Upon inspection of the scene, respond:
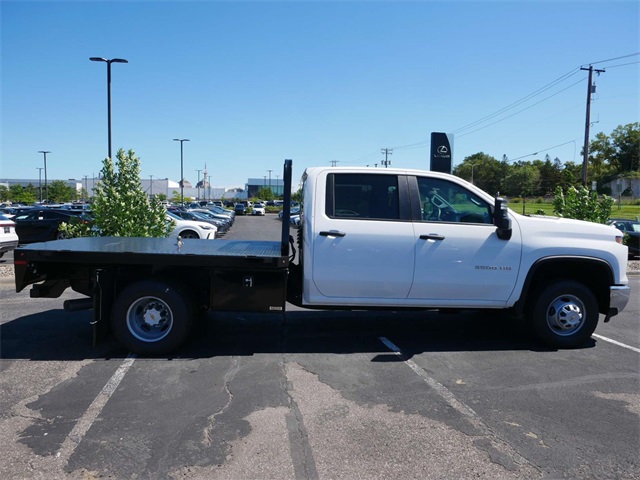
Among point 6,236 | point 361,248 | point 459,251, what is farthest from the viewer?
point 6,236

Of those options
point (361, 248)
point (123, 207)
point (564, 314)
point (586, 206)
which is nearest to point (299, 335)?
point (361, 248)

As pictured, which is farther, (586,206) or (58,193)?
(58,193)

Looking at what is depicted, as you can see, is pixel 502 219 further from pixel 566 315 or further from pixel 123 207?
pixel 123 207

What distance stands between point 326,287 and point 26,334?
3.85 metres

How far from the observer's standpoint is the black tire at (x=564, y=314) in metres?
6.14

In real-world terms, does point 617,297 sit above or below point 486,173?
below

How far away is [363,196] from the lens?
19.5 ft

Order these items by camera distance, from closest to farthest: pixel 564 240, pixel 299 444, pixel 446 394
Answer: pixel 299 444
pixel 446 394
pixel 564 240

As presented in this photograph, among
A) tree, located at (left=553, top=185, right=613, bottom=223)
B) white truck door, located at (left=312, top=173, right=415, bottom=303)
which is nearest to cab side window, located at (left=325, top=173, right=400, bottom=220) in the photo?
white truck door, located at (left=312, top=173, right=415, bottom=303)

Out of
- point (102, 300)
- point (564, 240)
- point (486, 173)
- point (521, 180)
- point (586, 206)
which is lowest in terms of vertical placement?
point (102, 300)

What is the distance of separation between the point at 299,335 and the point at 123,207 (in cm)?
646

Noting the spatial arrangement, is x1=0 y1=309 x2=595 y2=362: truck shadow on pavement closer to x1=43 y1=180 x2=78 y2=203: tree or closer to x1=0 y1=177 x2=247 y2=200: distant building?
x1=43 y1=180 x2=78 y2=203: tree

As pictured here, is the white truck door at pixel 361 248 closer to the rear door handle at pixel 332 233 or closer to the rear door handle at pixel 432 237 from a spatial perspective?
the rear door handle at pixel 332 233

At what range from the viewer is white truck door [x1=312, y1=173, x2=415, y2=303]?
5.71 metres
